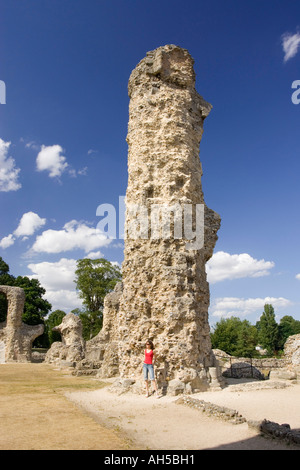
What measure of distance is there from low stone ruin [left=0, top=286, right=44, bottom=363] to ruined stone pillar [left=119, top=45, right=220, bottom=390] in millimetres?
19288

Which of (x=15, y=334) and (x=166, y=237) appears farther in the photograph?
(x=15, y=334)

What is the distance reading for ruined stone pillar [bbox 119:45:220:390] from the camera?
29.3ft

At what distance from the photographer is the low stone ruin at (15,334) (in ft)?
83.4

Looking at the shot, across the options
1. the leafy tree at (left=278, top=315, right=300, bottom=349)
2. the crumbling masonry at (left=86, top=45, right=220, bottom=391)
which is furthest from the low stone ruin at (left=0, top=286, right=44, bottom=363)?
the leafy tree at (left=278, top=315, right=300, bottom=349)

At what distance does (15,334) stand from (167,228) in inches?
826

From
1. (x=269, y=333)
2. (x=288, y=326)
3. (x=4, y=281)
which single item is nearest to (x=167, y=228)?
(x=4, y=281)

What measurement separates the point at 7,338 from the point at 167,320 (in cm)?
2094

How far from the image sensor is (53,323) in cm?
5106

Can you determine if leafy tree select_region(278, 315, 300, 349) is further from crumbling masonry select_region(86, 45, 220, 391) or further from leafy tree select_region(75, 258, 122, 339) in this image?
crumbling masonry select_region(86, 45, 220, 391)

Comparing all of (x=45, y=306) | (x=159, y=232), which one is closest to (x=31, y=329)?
(x=45, y=306)

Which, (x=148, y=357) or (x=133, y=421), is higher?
(x=148, y=357)

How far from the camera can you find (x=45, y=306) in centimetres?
4016

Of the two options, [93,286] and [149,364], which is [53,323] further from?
[149,364]
